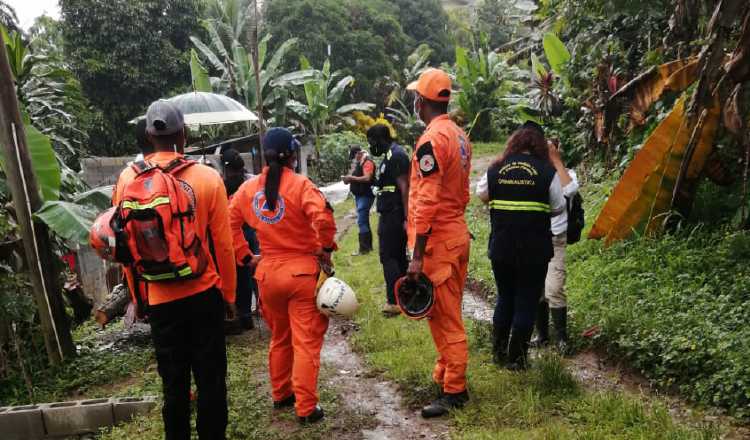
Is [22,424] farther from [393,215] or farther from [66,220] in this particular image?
[393,215]

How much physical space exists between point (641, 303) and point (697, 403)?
142 cm

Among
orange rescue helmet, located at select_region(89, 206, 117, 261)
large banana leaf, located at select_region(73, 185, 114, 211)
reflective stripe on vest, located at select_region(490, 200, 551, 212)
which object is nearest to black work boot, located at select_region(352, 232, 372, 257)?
large banana leaf, located at select_region(73, 185, 114, 211)

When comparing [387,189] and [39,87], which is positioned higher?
[39,87]

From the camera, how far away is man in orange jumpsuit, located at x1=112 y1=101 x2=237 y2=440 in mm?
3320

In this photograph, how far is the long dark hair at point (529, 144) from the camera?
14.3 feet

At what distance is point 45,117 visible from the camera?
9.52 metres

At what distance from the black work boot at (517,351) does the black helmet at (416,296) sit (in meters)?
0.77

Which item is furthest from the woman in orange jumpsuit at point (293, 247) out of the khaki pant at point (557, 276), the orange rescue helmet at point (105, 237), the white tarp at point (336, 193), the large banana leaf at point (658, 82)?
the white tarp at point (336, 193)

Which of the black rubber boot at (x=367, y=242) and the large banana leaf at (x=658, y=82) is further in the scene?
the black rubber boot at (x=367, y=242)

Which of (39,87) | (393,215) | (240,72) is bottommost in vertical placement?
(393,215)

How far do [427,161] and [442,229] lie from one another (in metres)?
0.48

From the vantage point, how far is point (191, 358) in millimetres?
3445

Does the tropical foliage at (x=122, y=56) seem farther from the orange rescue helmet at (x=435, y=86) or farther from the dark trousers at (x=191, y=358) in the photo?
the dark trousers at (x=191, y=358)

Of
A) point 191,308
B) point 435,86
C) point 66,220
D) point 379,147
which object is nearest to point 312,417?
point 191,308
